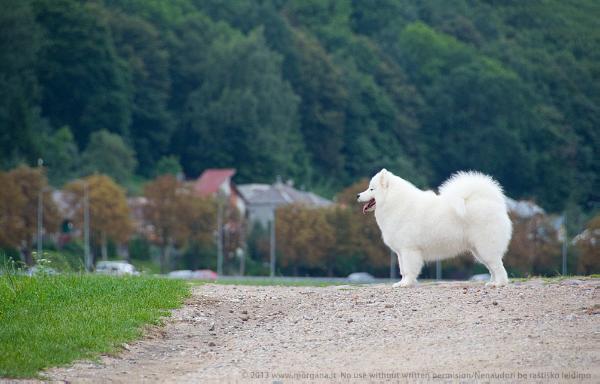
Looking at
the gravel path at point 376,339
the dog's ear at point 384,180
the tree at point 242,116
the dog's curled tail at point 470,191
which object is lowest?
the gravel path at point 376,339

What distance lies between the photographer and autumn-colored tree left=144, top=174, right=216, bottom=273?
6412 cm

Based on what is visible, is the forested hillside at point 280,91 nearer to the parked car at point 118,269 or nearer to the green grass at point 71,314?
the parked car at point 118,269

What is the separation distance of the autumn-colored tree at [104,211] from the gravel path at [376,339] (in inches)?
1864

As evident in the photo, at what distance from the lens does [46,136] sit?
87375 millimetres

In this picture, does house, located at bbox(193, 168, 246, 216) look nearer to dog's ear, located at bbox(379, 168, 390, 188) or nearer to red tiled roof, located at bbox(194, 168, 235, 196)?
red tiled roof, located at bbox(194, 168, 235, 196)

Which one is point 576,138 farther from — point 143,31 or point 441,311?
point 441,311

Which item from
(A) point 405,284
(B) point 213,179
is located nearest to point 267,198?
(B) point 213,179

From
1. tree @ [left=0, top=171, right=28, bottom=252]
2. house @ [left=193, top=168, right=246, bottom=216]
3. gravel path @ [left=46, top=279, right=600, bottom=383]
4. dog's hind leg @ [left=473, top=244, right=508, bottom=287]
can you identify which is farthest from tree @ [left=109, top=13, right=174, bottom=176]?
gravel path @ [left=46, top=279, right=600, bottom=383]

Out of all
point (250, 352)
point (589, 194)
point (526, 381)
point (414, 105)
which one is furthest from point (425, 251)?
point (414, 105)

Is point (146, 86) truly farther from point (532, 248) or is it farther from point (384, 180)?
point (384, 180)

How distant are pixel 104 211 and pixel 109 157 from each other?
67.8 feet

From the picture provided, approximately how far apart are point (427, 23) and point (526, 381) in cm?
9841

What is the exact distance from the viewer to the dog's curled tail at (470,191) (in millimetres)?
16500

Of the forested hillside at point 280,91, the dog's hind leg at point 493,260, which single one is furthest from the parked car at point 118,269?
the forested hillside at point 280,91
